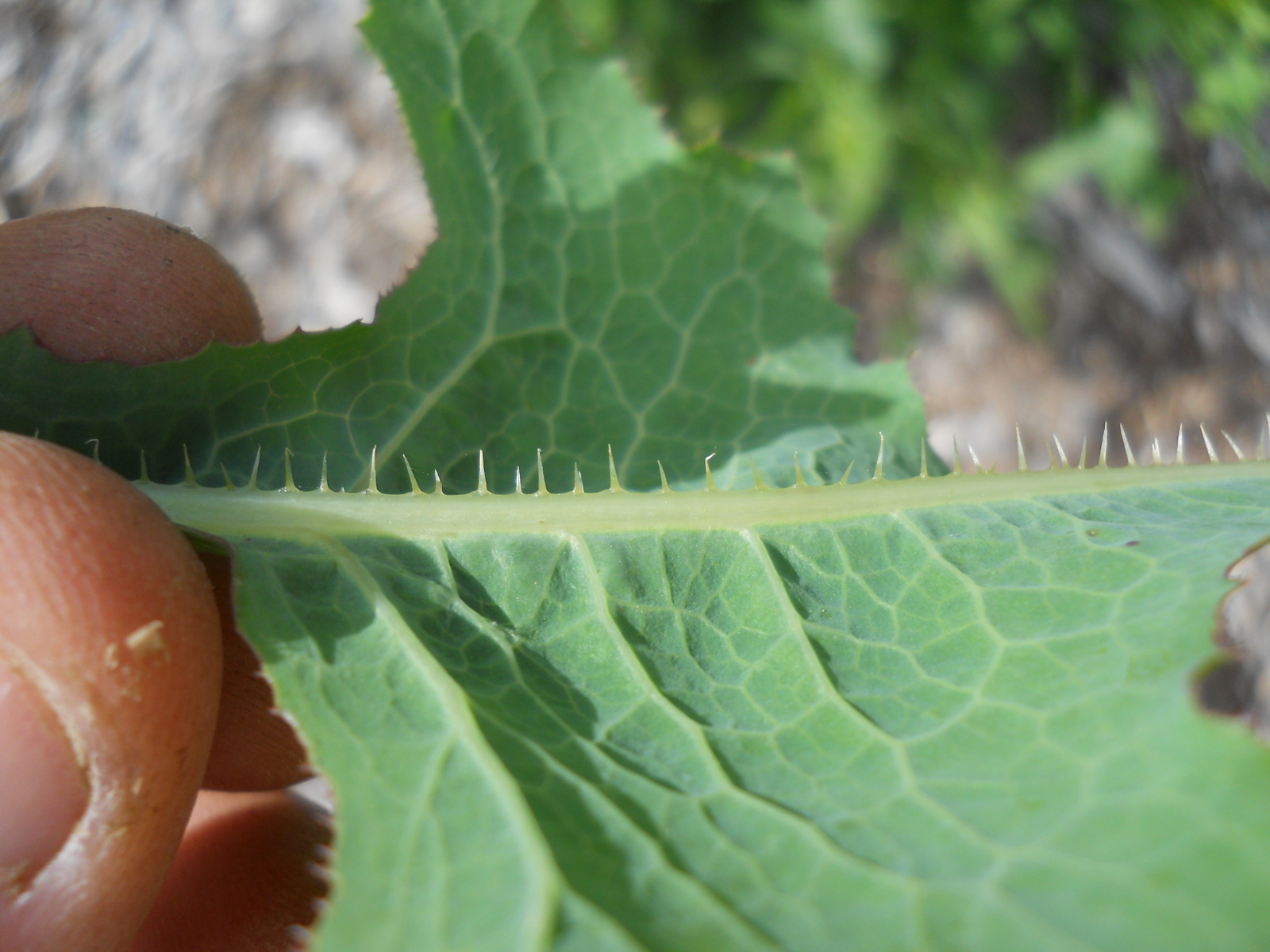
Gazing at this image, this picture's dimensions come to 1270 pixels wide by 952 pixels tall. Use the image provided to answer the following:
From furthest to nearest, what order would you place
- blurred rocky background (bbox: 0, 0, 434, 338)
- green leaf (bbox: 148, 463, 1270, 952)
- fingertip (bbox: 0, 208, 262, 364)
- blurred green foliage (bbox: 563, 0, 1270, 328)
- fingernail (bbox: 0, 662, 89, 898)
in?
blurred rocky background (bbox: 0, 0, 434, 338) < blurred green foliage (bbox: 563, 0, 1270, 328) < fingertip (bbox: 0, 208, 262, 364) < fingernail (bbox: 0, 662, 89, 898) < green leaf (bbox: 148, 463, 1270, 952)

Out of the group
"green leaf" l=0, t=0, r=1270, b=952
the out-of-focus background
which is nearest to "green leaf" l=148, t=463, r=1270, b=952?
"green leaf" l=0, t=0, r=1270, b=952

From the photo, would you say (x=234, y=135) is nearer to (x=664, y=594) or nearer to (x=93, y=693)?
(x=93, y=693)

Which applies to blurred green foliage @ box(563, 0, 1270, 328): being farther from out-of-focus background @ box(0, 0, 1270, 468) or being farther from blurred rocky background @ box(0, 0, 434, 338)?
blurred rocky background @ box(0, 0, 434, 338)

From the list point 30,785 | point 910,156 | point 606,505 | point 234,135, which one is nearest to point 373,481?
point 606,505

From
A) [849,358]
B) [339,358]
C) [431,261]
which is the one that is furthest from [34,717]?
[849,358]

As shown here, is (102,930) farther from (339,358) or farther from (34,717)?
(339,358)

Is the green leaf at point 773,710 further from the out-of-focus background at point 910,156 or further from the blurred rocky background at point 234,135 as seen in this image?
the blurred rocky background at point 234,135

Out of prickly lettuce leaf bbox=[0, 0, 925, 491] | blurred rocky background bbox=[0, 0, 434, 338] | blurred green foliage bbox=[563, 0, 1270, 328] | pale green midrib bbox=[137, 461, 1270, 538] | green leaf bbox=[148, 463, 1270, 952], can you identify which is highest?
blurred rocky background bbox=[0, 0, 434, 338]
